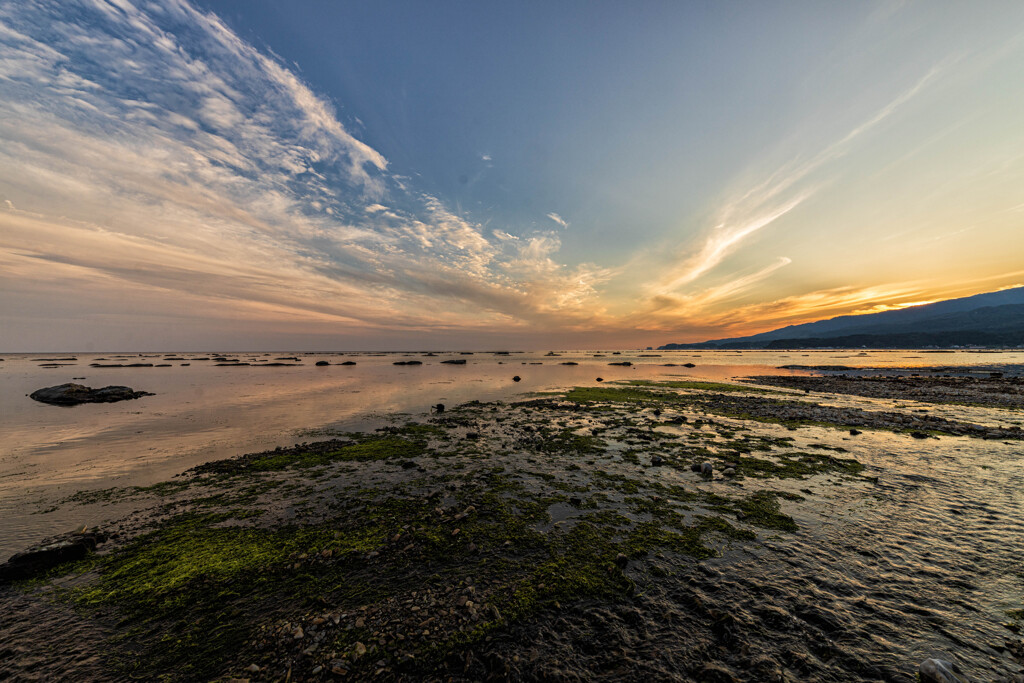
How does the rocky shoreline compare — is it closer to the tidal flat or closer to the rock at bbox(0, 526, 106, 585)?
the tidal flat

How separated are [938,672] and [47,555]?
1994 centimetres

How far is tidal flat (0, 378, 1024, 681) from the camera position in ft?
19.8

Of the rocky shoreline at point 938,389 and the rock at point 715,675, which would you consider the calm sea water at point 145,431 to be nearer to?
the rock at point 715,675

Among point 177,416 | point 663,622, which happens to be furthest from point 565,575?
point 177,416

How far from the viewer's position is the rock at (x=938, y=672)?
534 centimetres

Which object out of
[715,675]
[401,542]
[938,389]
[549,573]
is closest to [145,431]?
[401,542]

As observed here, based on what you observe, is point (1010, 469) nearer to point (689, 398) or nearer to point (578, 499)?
point (578, 499)

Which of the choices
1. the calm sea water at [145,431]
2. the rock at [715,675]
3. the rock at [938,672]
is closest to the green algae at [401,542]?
the rock at [715,675]

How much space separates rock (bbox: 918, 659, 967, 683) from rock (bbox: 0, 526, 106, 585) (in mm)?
19623

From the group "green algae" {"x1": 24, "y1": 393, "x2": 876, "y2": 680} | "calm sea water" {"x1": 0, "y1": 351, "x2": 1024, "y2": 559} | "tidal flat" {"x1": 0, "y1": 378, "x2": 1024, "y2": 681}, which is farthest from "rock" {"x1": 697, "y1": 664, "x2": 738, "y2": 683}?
"calm sea water" {"x1": 0, "y1": 351, "x2": 1024, "y2": 559}

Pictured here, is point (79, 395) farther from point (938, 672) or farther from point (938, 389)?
point (938, 389)

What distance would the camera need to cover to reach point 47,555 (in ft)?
28.8

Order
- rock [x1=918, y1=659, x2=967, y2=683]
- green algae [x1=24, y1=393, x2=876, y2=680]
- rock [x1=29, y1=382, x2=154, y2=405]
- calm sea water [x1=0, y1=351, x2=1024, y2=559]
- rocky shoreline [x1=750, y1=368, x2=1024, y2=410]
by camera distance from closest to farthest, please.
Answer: rock [x1=918, y1=659, x2=967, y2=683]
green algae [x1=24, y1=393, x2=876, y2=680]
calm sea water [x1=0, y1=351, x2=1024, y2=559]
rocky shoreline [x1=750, y1=368, x2=1024, y2=410]
rock [x1=29, y1=382, x2=154, y2=405]

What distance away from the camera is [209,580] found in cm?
833
